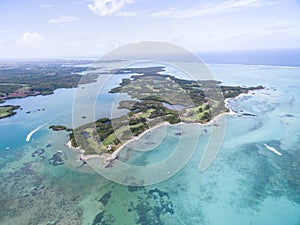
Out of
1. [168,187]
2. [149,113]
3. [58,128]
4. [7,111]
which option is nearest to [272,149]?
[168,187]

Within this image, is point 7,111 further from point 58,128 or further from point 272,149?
point 272,149

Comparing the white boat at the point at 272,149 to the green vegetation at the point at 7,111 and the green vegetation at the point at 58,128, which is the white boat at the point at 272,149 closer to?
the green vegetation at the point at 58,128

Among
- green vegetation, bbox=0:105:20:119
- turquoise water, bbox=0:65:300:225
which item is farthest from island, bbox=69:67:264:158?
green vegetation, bbox=0:105:20:119

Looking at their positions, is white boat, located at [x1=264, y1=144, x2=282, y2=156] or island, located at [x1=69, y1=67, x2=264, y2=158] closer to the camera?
white boat, located at [x1=264, y1=144, x2=282, y2=156]

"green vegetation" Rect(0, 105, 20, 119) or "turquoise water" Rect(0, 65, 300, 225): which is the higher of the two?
"turquoise water" Rect(0, 65, 300, 225)

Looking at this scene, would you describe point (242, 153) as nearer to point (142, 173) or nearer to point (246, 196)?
point (246, 196)

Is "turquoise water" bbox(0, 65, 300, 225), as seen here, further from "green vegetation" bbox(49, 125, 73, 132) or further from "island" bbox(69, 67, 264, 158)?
"island" bbox(69, 67, 264, 158)
